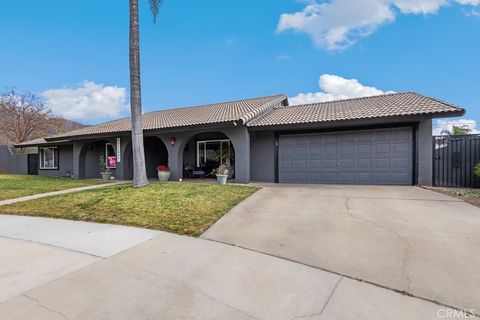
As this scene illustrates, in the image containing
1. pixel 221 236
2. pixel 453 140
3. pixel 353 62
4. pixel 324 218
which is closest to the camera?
pixel 221 236

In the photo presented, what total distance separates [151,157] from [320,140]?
1069cm

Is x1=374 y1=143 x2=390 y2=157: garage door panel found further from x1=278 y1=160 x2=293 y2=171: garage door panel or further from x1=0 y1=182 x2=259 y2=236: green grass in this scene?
x1=0 y1=182 x2=259 y2=236: green grass

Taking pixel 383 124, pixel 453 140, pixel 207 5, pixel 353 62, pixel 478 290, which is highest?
pixel 207 5

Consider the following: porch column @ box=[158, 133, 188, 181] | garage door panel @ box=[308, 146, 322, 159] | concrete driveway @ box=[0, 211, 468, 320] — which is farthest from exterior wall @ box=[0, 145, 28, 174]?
garage door panel @ box=[308, 146, 322, 159]

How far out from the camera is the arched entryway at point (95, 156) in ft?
55.9

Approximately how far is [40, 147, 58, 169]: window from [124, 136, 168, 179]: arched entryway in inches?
351

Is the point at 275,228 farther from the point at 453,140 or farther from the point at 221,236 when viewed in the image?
the point at 453,140

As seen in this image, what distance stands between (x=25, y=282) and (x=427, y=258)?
5.32 m

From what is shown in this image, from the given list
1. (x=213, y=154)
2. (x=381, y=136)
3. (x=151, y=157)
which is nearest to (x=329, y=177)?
(x=381, y=136)

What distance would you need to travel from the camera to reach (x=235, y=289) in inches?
119

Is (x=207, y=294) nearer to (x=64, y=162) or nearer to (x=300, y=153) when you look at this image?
(x=300, y=153)

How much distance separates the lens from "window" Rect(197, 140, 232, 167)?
14.8m

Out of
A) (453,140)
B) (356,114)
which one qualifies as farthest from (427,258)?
(453,140)

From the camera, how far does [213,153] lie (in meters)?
15.3
